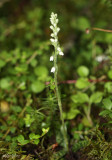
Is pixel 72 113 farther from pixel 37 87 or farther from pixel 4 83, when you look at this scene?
pixel 4 83

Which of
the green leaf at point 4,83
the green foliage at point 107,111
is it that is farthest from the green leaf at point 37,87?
the green foliage at point 107,111

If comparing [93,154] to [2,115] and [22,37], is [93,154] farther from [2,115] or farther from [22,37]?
[22,37]

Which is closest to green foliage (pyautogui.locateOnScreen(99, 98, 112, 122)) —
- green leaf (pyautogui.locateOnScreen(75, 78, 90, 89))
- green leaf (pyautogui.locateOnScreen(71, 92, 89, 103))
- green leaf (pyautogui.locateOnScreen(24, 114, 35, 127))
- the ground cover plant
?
the ground cover plant

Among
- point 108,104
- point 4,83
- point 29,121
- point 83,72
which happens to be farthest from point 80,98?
point 4,83

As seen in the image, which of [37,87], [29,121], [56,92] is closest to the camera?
[56,92]

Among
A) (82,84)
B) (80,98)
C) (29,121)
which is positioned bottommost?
(29,121)

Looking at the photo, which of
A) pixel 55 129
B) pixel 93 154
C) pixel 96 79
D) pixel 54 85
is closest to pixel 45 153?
pixel 55 129

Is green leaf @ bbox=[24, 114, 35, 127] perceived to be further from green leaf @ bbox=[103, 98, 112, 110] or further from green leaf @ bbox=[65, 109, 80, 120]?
green leaf @ bbox=[103, 98, 112, 110]

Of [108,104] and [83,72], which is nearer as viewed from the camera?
[108,104]
